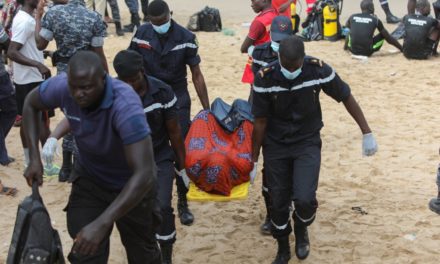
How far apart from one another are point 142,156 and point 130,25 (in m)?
10.6

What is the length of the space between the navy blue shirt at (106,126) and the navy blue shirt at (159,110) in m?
0.76

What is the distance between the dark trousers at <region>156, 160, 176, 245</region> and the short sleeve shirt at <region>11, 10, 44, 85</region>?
2380 millimetres

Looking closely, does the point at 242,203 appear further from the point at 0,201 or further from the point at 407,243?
the point at 0,201

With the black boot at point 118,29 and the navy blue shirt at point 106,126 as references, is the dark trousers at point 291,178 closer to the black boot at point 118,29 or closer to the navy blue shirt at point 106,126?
the navy blue shirt at point 106,126

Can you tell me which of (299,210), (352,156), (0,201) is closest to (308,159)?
(299,210)

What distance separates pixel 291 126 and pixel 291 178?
1.30 ft

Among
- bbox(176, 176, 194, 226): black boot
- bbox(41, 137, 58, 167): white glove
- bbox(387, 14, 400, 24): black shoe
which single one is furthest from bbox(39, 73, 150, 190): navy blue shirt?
bbox(387, 14, 400, 24): black shoe

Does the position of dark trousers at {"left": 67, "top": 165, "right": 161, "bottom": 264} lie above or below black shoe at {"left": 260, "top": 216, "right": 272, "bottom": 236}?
above

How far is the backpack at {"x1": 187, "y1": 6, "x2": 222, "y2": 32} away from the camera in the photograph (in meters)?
13.0

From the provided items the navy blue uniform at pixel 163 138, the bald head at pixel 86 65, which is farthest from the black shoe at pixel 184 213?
the bald head at pixel 86 65

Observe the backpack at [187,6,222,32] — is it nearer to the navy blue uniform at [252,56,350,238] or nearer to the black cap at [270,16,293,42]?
the black cap at [270,16,293,42]

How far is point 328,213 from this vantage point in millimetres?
5457

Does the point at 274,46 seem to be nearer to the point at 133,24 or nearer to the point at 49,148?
the point at 49,148

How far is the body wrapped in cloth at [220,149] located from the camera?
4910mm
